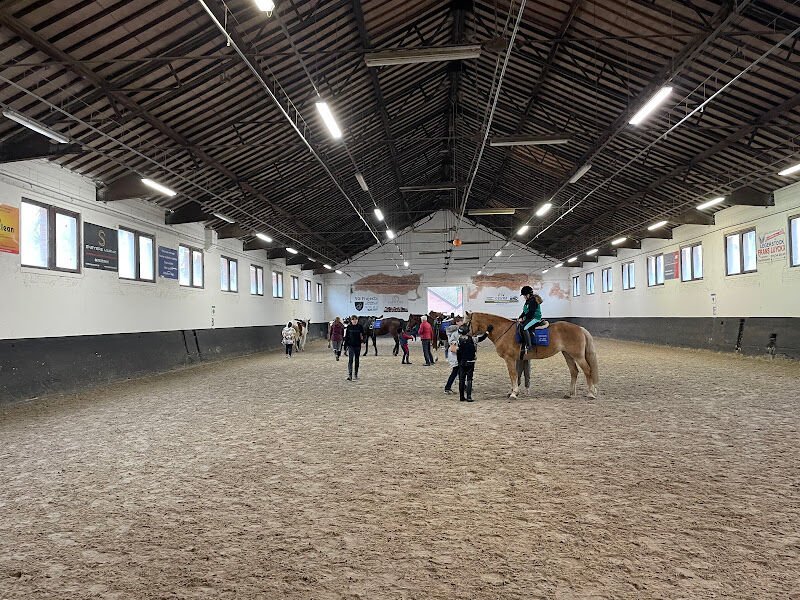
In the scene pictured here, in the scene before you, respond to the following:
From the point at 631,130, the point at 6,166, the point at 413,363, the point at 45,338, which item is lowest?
the point at 413,363

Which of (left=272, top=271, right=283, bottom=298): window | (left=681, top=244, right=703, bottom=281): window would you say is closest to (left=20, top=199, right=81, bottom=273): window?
(left=272, top=271, right=283, bottom=298): window

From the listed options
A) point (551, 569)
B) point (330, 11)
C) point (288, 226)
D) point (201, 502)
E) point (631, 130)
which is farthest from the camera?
point (288, 226)

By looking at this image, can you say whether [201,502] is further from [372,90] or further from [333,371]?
[372,90]

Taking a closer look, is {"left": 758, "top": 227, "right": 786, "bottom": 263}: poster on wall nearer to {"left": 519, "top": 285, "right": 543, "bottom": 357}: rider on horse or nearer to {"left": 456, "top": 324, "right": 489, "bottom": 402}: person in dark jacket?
{"left": 519, "top": 285, "right": 543, "bottom": 357}: rider on horse

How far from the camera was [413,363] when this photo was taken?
706 inches

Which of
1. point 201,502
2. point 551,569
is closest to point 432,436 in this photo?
point 201,502

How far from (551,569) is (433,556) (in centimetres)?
70

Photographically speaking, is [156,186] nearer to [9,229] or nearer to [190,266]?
[9,229]

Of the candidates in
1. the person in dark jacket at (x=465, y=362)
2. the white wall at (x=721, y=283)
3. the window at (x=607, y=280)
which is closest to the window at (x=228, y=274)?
the person in dark jacket at (x=465, y=362)

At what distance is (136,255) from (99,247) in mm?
1993

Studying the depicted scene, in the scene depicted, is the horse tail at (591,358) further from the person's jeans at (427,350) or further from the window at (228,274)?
the window at (228,274)

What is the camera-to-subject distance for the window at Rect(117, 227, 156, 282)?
14.9 meters

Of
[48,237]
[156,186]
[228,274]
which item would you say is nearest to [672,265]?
[228,274]

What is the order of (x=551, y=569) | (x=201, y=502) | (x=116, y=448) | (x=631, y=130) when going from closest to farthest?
(x=551, y=569), (x=201, y=502), (x=116, y=448), (x=631, y=130)
